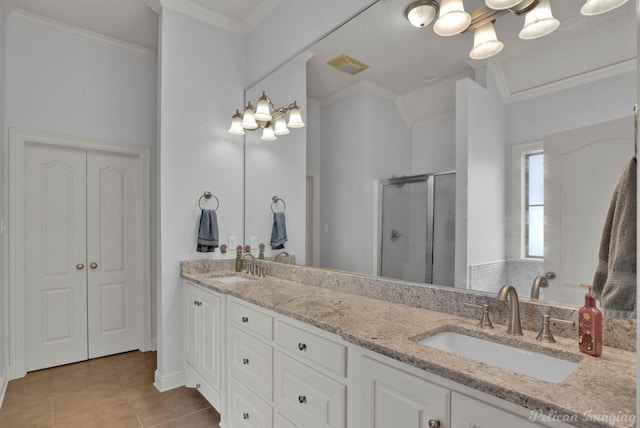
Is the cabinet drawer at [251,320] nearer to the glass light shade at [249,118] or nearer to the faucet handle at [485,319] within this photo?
the faucet handle at [485,319]

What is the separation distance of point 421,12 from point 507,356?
1.60 metres

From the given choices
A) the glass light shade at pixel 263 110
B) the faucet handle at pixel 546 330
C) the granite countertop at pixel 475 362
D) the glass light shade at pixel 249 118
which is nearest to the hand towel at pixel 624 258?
the granite countertop at pixel 475 362

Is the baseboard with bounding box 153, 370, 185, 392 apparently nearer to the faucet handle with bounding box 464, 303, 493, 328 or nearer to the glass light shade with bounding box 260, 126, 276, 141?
the glass light shade with bounding box 260, 126, 276, 141

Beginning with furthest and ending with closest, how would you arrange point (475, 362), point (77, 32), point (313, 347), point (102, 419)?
point (77, 32) < point (102, 419) < point (313, 347) < point (475, 362)

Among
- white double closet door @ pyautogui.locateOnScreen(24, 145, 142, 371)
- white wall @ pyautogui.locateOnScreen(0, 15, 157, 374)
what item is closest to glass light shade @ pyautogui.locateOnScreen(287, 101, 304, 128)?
white wall @ pyautogui.locateOnScreen(0, 15, 157, 374)

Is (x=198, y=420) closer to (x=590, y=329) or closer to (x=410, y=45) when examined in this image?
(x=590, y=329)

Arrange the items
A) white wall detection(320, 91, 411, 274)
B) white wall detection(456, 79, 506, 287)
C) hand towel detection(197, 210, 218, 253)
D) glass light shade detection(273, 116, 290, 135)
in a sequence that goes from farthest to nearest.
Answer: hand towel detection(197, 210, 218, 253)
glass light shade detection(273, 116, 290, 135)
white wall detection(320, 91, 411, 274)
white wall detection(456, 79, 506, 287)

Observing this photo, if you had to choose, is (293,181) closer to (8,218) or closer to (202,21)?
(202,21)

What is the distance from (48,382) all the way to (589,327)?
3625 millimetres

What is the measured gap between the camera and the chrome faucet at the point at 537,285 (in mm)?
1304

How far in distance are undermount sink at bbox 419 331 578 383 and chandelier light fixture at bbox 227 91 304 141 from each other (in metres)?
1.73

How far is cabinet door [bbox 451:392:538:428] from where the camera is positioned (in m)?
0.85

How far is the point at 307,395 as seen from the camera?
1.48 meters

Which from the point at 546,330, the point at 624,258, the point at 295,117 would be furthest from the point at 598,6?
the point at 295,117
